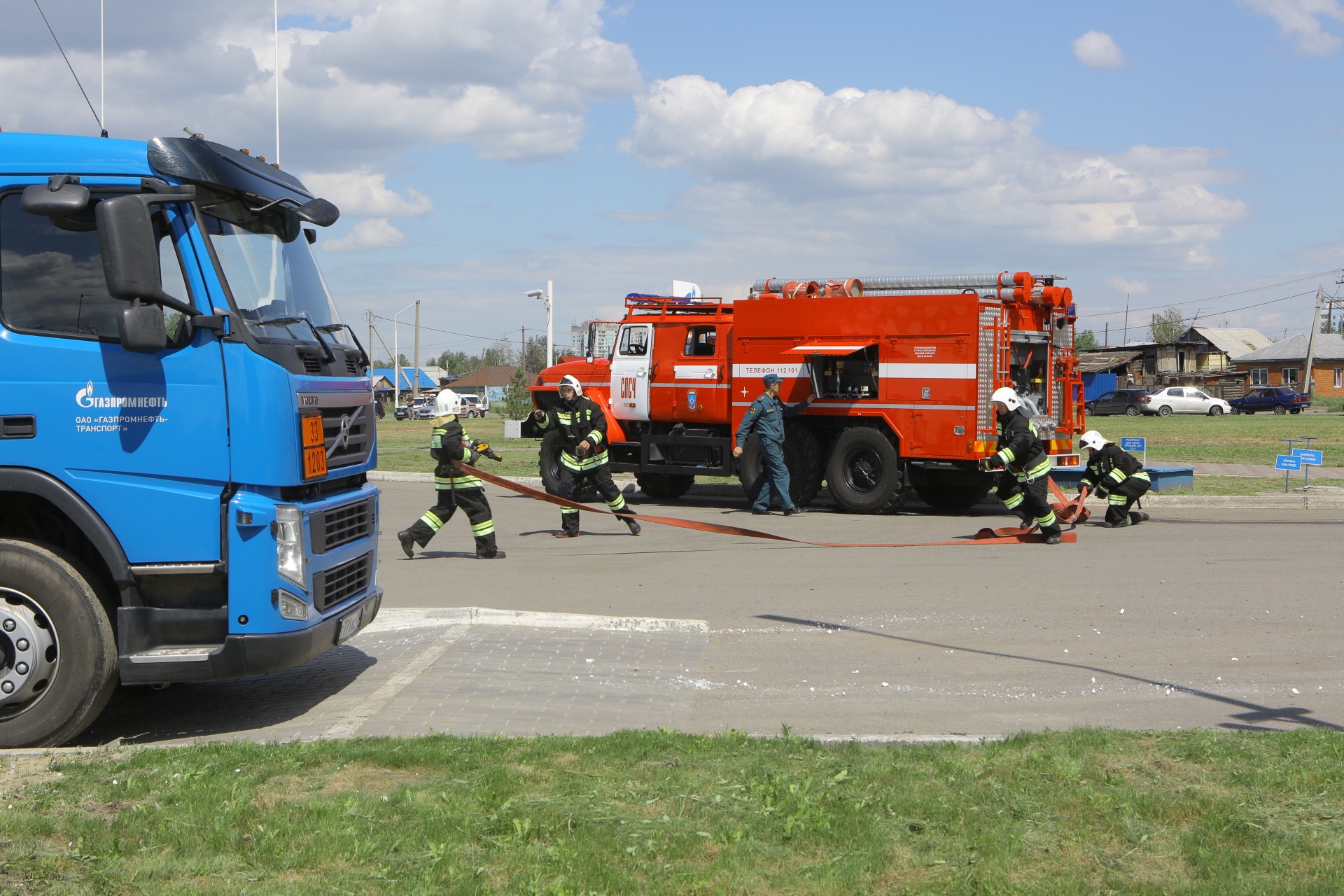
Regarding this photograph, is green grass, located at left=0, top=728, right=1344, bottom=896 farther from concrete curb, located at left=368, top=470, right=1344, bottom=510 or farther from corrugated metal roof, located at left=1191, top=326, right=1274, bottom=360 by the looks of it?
corrugated metal roof, located at left=1191, top=326, right=1274, bottom=360

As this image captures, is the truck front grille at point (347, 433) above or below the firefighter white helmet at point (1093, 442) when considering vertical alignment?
above

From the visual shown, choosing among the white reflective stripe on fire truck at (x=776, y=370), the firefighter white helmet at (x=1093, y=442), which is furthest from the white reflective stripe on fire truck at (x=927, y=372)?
the firefighter white helmet at (x=1093, y=442)

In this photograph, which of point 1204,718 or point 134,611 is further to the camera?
point 1204,718

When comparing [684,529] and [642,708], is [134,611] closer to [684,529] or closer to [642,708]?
[642,708]

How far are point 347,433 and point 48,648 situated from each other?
1729mm

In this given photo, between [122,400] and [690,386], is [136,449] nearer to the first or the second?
[122,400]

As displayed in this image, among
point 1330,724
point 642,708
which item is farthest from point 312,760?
point 1330,724

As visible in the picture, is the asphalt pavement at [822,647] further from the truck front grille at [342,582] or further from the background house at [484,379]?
the background house at [484,379]

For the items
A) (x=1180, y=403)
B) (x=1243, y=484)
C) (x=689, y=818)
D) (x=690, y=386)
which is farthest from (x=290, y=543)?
(x=1180, y=403)

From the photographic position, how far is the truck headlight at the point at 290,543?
573cm

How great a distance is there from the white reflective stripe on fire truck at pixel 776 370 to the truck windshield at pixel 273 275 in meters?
10.3

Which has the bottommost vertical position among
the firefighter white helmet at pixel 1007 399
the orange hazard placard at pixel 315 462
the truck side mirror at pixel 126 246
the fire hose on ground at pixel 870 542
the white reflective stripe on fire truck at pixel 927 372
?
the fire hose on ground at pixel 870 542

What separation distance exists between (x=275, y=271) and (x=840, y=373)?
10938 mm

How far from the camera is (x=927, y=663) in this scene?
24.7ft
